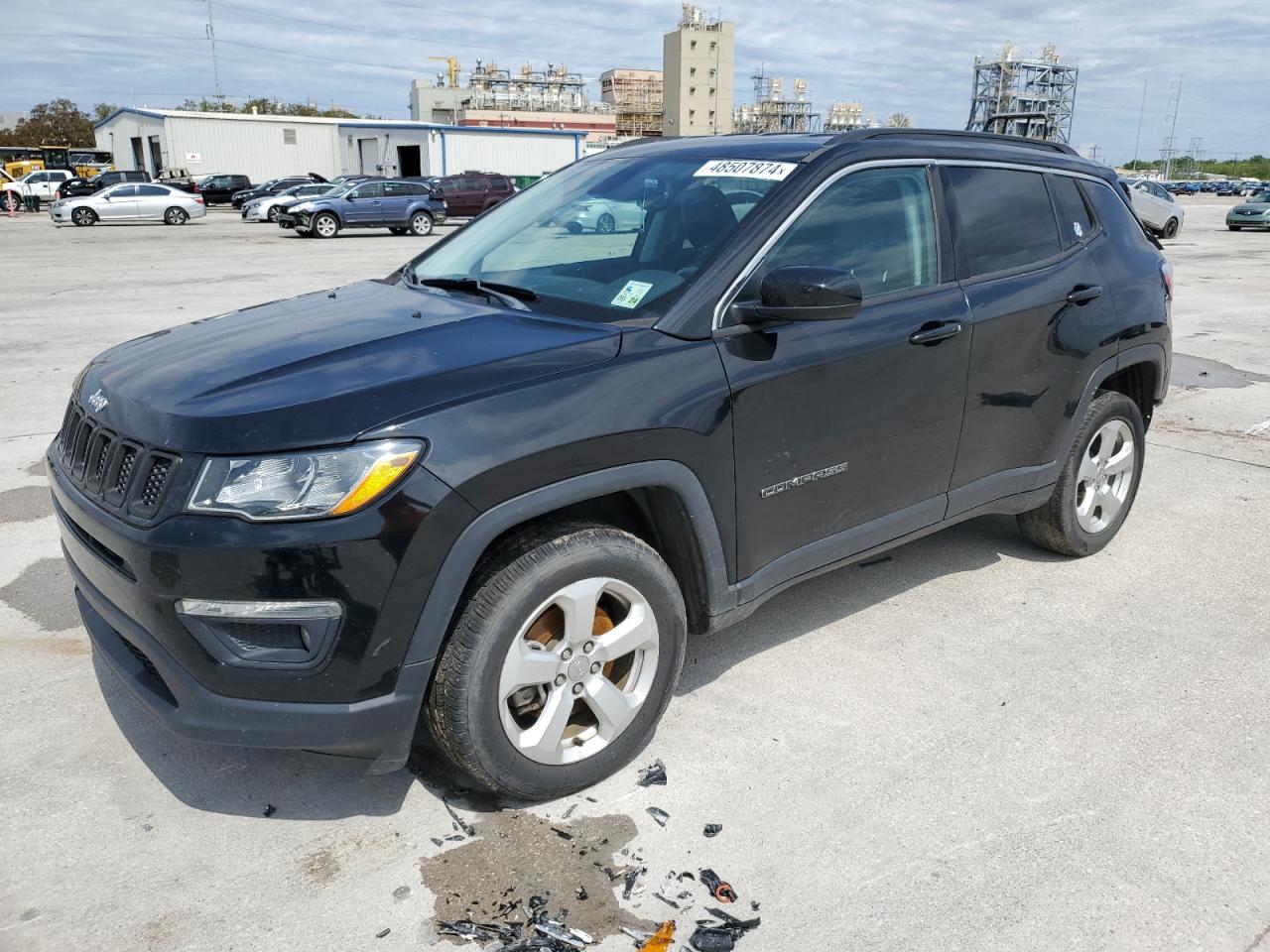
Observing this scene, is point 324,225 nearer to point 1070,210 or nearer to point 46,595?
point 46,595

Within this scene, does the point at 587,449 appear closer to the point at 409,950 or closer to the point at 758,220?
the point at 758,220

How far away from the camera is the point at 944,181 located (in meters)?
3.75

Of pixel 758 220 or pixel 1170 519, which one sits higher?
pixel 758 220

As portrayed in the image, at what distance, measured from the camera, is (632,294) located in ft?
10.3

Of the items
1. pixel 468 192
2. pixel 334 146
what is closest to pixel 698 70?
pixel 334 146

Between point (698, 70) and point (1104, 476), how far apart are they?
131837 mm

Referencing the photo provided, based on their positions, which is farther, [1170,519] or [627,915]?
[1170,519]

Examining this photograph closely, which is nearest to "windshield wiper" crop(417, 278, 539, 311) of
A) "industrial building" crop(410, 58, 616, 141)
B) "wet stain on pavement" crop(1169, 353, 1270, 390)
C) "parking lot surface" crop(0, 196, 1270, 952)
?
"parking lot surface" crop(0, 196, 1270, 952)

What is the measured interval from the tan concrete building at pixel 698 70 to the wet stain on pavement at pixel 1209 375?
394 feet

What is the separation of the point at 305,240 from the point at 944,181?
2559 centimetres

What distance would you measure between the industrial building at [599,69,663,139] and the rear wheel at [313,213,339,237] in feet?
402

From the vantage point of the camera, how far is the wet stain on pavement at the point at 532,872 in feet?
8.10

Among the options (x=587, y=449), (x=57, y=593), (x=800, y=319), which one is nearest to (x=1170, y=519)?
(x=800, y=319)

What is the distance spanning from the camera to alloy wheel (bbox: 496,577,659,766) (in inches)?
107
